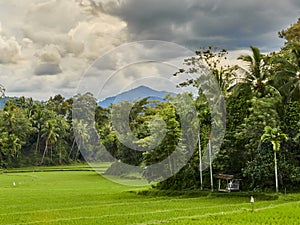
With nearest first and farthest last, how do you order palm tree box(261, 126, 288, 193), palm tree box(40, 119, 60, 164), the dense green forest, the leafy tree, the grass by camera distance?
the grass → palm tree box(261, 126, 288, 193) → the dense green forest → the leafy tree → palm tree box(40, 119, 60, 164)

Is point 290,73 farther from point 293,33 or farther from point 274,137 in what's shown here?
point 293,33

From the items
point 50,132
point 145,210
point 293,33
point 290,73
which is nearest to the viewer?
point 145,210

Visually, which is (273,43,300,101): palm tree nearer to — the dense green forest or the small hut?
the dense green forest

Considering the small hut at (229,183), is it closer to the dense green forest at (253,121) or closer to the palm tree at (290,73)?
the dense green forest at (253,121)

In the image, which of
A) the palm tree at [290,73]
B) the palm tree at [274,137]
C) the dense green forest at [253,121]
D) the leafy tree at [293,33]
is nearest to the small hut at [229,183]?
Result: the dense green forest at [253,121]

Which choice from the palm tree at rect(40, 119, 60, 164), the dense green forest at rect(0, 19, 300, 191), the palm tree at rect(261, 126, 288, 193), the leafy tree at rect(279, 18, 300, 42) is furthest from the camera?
the palm tree at rect(40, 119, 60, 164)

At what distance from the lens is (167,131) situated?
2317 centimetres

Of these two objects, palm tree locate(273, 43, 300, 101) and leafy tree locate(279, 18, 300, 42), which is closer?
palm tree locate(273, 43, 300, 101)

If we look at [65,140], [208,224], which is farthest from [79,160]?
[208,224]

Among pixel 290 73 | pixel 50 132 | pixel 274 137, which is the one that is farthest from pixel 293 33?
pixel 50 132

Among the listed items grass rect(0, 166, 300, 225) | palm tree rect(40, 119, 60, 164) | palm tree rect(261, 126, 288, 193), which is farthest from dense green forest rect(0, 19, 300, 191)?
palm tree rect(40, 119, 60, 164)

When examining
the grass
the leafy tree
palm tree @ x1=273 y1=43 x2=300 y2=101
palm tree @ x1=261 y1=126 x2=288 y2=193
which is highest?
the leafy tree

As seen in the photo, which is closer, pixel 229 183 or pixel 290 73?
pixel 290 73

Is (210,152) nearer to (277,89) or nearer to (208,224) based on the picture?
(277,89)
